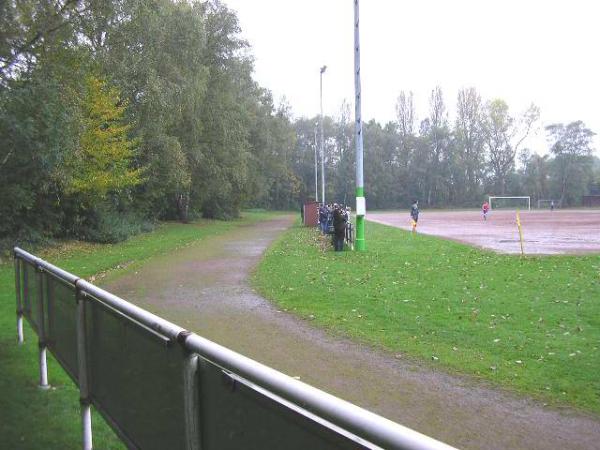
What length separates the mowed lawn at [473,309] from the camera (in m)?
5.71

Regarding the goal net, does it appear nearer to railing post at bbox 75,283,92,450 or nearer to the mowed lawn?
the mowed lawn

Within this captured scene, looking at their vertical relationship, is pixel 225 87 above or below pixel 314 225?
above

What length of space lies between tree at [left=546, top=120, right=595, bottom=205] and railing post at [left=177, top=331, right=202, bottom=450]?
108m

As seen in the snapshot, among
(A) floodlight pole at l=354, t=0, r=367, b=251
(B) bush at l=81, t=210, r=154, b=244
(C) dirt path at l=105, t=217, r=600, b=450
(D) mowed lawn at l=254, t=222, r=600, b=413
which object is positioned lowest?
(C) dirt path at l=105, t=217, r=600, b=450

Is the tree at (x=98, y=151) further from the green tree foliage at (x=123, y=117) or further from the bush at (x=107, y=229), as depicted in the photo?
the bush at (x=107, y=229)

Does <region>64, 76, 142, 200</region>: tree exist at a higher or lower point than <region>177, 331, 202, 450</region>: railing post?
higher

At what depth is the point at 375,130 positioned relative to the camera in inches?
4235

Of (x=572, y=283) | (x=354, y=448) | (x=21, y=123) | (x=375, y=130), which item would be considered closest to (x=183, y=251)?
(x=21, y=123)

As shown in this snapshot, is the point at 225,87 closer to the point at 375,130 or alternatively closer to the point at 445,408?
the point at 445,408

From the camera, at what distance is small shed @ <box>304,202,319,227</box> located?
113ft


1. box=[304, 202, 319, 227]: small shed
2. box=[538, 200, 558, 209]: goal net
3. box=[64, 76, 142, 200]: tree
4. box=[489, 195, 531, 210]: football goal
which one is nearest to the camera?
box=[64, 76, 142, 200]: tree

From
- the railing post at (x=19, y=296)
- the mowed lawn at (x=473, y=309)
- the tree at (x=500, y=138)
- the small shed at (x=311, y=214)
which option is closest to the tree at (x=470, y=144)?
the tree at (x=500, y=138)

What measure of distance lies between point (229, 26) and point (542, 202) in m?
79.3

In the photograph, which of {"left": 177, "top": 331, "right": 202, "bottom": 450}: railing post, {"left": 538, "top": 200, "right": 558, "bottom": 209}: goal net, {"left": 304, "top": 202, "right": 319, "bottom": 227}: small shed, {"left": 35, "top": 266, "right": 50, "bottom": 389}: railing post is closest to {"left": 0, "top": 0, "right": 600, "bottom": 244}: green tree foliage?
{"left": 304, "top": 202, "right": 319, "bottom": 227}: small shed
